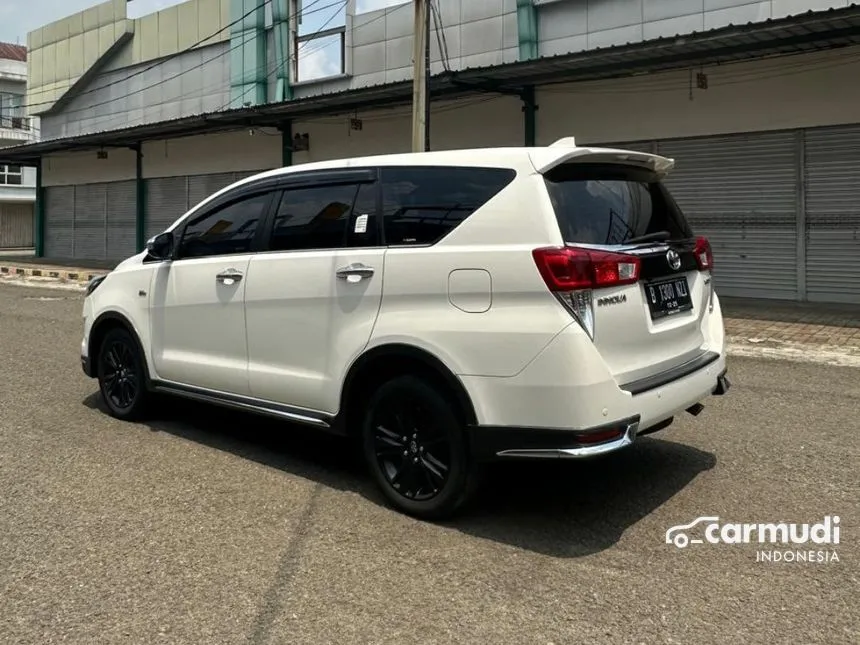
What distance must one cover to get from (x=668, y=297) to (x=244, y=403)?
8.92 feet

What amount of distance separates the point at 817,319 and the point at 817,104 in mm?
4090

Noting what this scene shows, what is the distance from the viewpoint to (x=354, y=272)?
14.4 feet

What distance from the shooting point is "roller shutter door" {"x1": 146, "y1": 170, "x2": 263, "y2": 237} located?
23984 millimetres

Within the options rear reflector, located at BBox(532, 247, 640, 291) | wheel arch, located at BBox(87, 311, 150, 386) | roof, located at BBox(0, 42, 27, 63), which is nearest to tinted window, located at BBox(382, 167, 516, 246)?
rear reflector, located at BBox(532, 247, 640, 291)

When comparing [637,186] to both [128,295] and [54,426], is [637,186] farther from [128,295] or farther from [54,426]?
[54,426]

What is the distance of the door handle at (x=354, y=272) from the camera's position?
4.33 m

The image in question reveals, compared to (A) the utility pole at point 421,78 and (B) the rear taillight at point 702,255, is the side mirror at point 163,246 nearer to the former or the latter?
(B) the rear taillight at point 702,255

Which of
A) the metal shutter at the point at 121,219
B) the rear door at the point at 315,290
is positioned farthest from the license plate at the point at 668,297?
the metal shutter at the point at 121,219

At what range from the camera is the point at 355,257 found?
443 cm

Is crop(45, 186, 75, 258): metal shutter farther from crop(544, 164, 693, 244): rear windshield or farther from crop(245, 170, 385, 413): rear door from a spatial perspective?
crop(544, 164, 693, 244): rear windshield

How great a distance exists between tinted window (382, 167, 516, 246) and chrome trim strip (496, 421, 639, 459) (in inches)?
46.7

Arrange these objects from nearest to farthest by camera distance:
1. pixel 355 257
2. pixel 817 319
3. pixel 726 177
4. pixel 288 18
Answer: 1. pixel 355 257
2. pixel 817 319
3. pixel 726 177
4. pixel 288 18

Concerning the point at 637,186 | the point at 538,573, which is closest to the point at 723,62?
the point at 637,186

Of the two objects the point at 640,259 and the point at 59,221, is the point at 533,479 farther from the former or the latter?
the point at 59,221
